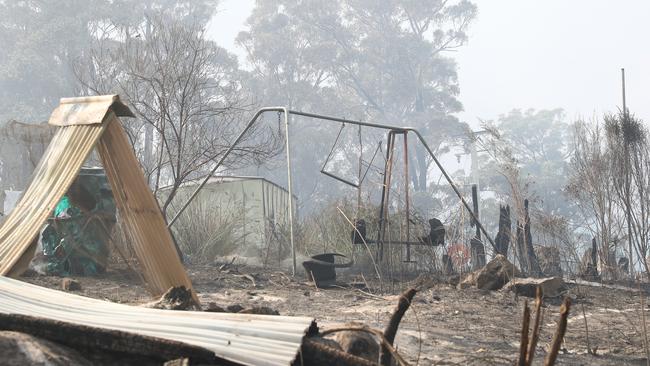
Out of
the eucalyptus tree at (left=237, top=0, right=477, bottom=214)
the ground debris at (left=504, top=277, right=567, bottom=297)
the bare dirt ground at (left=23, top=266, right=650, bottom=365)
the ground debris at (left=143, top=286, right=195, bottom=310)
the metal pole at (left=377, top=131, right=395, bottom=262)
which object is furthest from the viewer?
the eucalyptus tree at (left=237, top=0, right=477, bottom=214)

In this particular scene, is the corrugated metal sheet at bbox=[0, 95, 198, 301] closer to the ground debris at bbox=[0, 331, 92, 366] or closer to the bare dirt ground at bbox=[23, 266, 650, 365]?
the bare dirt ground at bbox=[23, 266, 650, 365]

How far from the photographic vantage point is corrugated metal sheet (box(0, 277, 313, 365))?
2453 millimetres

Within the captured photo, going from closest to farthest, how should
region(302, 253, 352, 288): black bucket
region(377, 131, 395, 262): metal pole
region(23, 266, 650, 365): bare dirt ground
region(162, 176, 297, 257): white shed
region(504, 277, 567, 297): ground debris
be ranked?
region(23, 266, 650, 365): bare dirt ground
region(504, 277, 567, 297): ground debris
region(377, 131, 395, 262): metal pole
region(302, 253, 352, 288): black bucket
region(162, 176, 297, 257): white shed

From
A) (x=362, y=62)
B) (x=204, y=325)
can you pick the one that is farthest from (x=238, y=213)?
(x=362, y=62)

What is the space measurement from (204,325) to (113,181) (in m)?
2.50

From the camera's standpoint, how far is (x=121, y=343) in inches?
96.1

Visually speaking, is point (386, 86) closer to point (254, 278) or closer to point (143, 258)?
point (254, 278)

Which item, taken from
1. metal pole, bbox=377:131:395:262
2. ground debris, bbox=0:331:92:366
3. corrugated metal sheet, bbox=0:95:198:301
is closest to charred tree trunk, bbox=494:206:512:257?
metal pole, bbox=377:131:395:262

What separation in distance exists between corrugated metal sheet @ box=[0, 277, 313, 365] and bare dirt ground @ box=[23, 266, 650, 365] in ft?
6.21

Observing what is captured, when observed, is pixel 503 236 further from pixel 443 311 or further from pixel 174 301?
pixel 174 301

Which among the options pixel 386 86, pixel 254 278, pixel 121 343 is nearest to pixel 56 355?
pixel 121 343

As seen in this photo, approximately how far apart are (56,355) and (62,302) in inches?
30.2

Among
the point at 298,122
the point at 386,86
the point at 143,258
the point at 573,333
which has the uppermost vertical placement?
the point at 386,86

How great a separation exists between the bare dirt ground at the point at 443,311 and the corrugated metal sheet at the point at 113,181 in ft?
4.36
